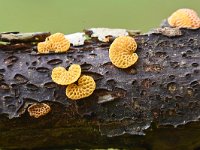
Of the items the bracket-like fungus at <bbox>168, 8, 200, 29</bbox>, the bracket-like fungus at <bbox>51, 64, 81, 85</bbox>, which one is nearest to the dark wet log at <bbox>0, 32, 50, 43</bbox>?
the bracket-like fungus at <bbox>51, 64, 81, 85</bbox>

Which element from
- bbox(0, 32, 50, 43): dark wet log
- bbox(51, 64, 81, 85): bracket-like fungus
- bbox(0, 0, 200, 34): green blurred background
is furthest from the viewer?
bbox(0, 0, 200, 34): green blurred background

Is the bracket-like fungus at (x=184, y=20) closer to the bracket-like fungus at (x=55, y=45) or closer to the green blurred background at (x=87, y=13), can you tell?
the bracket-like fungus at (x=55, y=45)

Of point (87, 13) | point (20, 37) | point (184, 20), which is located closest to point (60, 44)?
point (20, 37)

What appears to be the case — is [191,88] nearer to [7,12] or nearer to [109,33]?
[109,33]

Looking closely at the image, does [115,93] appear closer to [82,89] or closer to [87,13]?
[82,89]

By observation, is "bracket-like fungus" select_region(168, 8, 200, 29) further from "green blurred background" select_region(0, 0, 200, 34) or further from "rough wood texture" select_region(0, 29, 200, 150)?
"green blurred background" select_region(0, 0, 200, 34)
